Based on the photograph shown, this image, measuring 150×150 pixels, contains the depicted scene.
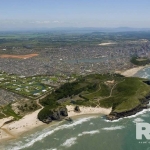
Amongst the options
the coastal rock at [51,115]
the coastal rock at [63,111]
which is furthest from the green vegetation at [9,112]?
the coastal rock at [63,111]

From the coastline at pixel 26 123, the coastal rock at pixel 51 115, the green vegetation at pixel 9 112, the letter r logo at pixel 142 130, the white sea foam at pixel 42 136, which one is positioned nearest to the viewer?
the white sea foam at pixel 42 136

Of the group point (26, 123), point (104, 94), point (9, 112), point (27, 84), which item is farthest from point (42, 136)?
point (27, 84)

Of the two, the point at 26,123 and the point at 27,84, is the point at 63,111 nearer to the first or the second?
the point at 26,123

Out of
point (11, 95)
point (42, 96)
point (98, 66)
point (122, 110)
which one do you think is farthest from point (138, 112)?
point (98, 66)

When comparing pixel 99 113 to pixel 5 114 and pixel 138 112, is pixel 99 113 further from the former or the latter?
pixel 5 114

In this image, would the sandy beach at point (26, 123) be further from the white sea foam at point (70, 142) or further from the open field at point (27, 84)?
the open field at point (27, 84)

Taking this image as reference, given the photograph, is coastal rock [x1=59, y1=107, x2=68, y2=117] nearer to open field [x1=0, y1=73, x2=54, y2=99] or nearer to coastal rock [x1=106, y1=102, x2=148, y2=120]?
coastal rock [x1=106, y1=102, x2=148, y2=120]
